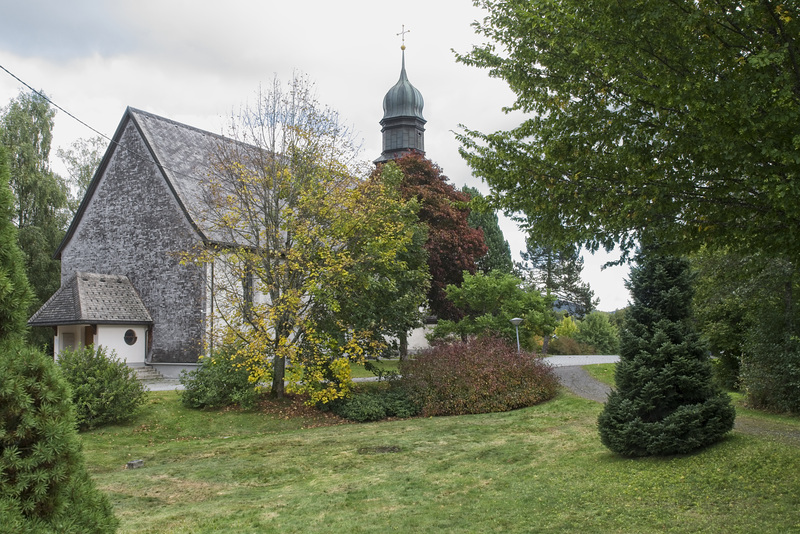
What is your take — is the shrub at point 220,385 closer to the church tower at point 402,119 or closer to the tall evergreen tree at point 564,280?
the church tower at point 402,119

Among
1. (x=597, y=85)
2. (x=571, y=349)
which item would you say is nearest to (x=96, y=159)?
(x=571, y=349)

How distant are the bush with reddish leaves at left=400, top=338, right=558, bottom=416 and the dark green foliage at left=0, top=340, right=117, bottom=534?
12441 millimetres

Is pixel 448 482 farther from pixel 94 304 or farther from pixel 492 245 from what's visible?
pixel 492 245

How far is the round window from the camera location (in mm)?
22616

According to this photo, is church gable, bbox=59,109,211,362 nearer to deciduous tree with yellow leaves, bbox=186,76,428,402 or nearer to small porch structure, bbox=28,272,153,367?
small porch structure, bbox=28,272,153,367

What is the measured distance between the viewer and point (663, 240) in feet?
24.2

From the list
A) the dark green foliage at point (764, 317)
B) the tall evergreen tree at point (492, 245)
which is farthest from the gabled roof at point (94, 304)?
the tall evergreen tree at point (492, 245)

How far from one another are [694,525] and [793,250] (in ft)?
10.3

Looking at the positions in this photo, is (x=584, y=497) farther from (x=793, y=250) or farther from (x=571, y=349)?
(x=571, y=349)

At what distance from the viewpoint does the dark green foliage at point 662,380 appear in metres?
8.71

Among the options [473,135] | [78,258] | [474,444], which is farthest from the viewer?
[78,258]

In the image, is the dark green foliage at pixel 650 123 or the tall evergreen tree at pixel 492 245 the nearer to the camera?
the dark green foliage at pixel 650 123

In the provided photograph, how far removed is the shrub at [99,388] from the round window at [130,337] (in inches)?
309

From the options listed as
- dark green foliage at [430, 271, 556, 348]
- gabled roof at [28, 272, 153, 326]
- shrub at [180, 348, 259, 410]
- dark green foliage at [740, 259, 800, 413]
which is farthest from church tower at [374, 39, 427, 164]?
dark green foliage at [740, 259, 800, 413]
